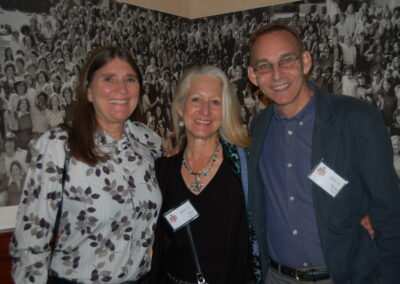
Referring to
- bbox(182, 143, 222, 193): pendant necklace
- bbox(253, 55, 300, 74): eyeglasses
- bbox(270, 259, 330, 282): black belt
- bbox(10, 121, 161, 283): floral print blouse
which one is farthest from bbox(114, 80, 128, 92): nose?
bbox(270, 259, 330, 282): black belt

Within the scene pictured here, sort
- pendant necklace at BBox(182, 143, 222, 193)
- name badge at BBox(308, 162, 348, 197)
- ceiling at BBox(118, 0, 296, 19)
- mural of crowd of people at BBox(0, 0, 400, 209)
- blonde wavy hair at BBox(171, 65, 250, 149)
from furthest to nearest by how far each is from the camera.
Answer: ceiling at BBox(118, 0, 296, 19) < mural of crowd of people at BBox(0, 0, 400, 209) < blonde wavy hair at BBox(171, 65, 250, 149) < pendant necklace at BBox(182, 143, 222, 193) < name badge at BBox(308, 162, 348, 197)

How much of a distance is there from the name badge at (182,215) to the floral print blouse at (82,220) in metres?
0.19

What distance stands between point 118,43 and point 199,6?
51.9 inches

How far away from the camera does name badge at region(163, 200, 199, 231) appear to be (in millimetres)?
2039

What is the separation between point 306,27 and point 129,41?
1.77m

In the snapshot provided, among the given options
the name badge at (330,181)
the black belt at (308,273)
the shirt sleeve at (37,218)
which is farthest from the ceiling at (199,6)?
the black belt at (308,273)

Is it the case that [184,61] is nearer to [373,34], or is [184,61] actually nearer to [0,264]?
[373,34]

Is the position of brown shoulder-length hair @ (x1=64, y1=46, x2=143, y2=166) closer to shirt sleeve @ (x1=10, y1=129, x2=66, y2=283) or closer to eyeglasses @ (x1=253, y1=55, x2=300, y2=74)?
shirt sleeve @ (x1=10, y1=129, x2=66, y2=283)

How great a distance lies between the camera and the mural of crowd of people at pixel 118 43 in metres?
2.76

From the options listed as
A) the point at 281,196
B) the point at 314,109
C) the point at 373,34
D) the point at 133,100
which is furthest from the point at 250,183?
the point at 373,34

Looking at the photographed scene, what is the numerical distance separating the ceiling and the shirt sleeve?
2.43 metres

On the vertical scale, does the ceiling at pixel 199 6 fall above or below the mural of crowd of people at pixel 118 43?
above

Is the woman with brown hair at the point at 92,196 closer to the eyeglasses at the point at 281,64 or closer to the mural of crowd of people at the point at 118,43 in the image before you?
the eyeglasses at the point at 281,64

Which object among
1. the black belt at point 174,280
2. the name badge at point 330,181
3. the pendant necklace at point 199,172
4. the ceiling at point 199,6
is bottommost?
the black belt at point 174,280
